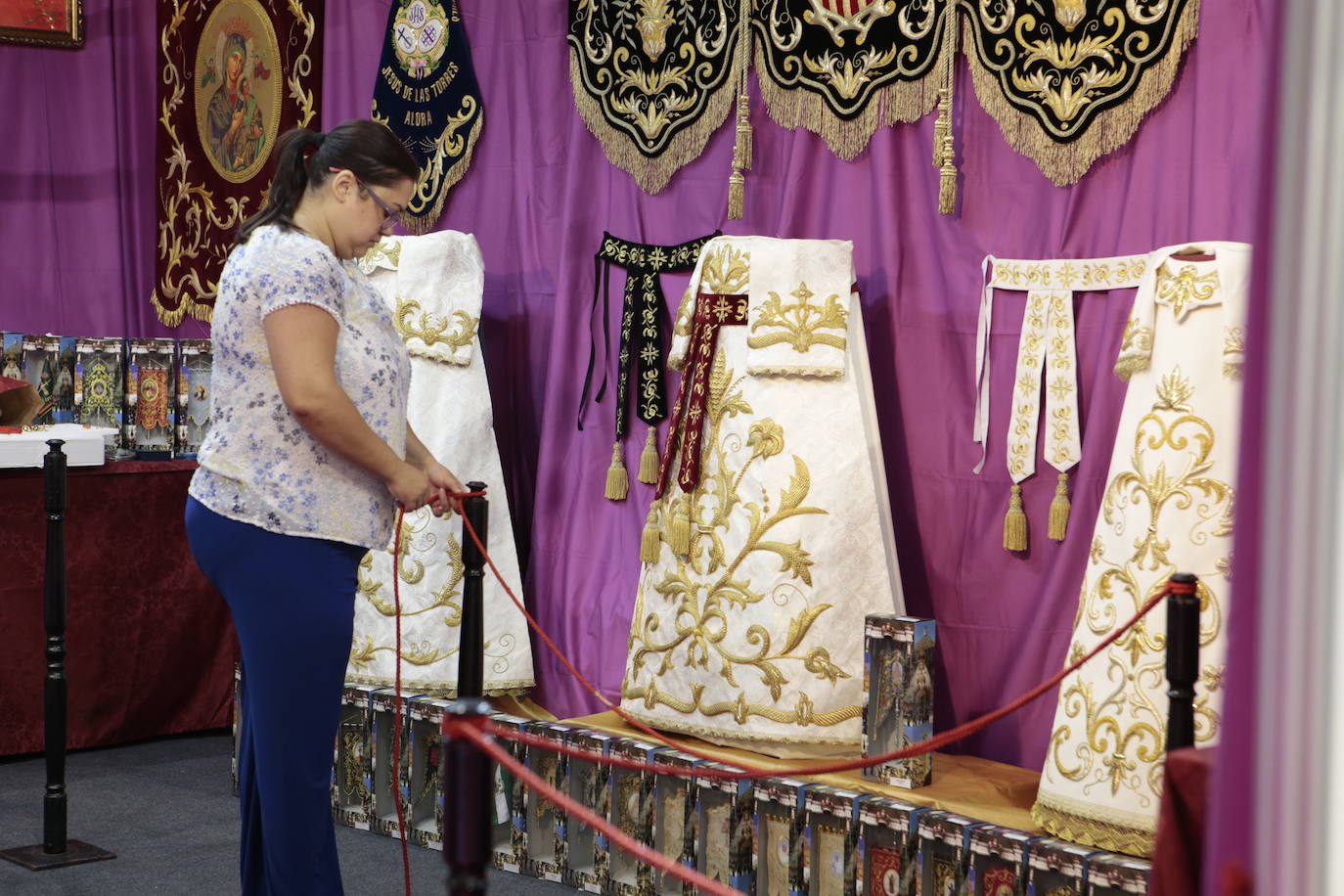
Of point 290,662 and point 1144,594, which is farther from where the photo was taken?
point 1144,594

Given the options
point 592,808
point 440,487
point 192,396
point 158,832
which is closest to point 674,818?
point 592,808

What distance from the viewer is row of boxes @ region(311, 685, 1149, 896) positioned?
272cm

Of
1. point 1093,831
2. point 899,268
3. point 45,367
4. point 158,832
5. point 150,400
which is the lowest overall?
point 158,832

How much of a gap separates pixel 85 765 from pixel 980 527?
2.64m

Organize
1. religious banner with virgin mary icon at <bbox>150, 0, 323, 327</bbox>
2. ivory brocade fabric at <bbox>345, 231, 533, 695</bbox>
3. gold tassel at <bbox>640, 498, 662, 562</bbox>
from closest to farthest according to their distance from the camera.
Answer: gold tassel at <bbox>640, 498, 662, 562</bbox> → ivory brocade fabric at <bbox>345, 231, 533, 695</bbox> → religious banner with virgin mary icon at <bbox>150, 0, 323, 327</bbox>

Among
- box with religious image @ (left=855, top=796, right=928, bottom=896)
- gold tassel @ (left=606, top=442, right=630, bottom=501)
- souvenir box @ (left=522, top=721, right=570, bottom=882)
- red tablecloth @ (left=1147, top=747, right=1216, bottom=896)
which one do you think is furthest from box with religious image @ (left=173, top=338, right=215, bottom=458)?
red tablecloth @ (left=1147, top=747, right=1216, bottom=896)

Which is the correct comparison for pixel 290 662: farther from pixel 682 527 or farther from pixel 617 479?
pixel 617 479

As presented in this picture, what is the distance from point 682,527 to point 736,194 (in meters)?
0.90

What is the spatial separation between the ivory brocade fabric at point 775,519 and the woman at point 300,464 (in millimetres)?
1030

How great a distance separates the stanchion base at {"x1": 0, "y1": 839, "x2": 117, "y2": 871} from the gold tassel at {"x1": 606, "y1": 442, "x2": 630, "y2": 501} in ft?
4.90

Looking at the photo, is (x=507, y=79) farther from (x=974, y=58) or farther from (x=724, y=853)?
(x=724, y=853)

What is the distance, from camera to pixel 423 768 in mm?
3723

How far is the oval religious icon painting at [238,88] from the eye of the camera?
17.1ft

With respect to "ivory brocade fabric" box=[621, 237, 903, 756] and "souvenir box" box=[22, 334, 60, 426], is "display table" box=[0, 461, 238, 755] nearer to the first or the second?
"souvenir box" box=[22, 334, 60, 426]
